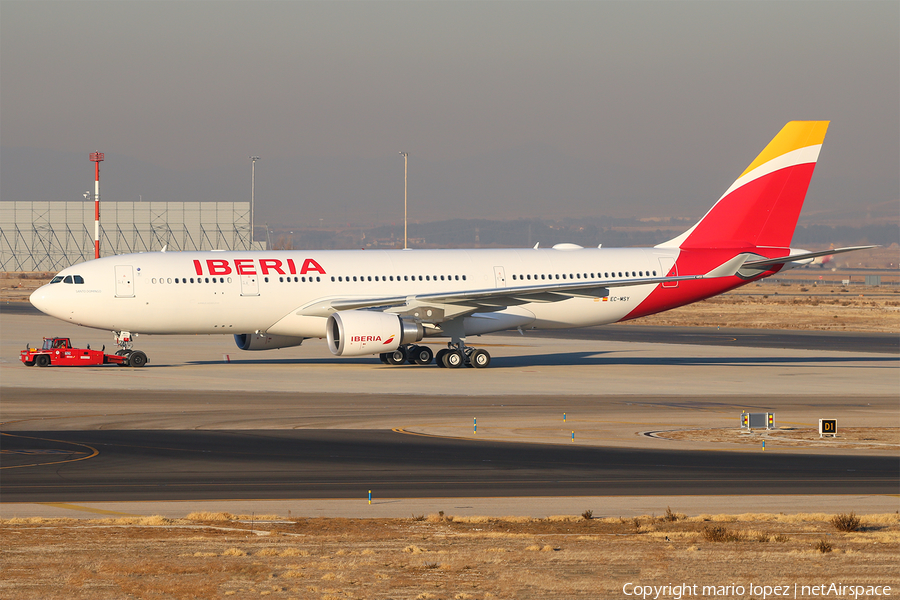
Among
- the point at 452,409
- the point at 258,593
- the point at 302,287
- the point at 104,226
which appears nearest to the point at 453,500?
the point at 258,593

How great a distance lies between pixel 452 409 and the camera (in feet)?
107

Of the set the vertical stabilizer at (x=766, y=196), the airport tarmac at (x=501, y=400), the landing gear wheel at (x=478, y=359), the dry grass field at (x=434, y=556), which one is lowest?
the dry grass field at (x=434, y=556)

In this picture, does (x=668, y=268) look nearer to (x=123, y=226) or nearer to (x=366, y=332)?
(x=366, y=332)

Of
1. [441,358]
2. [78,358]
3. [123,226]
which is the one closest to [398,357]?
[441,358]

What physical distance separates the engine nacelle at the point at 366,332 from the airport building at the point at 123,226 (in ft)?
472

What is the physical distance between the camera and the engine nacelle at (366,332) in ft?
138

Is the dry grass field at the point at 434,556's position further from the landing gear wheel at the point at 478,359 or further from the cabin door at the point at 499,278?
the cabin door at the point at 499,278

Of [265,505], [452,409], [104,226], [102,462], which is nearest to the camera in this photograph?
[265,505]

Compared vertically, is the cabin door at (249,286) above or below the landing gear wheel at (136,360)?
above

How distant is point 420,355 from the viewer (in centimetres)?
4762

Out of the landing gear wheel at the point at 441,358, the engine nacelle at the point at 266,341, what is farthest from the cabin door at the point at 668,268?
the engine nacelle at the point at 266,341

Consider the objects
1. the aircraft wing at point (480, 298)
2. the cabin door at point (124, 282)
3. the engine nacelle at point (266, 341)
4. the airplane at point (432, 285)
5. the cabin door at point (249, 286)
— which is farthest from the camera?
the engine nacelle at point (266, 341)

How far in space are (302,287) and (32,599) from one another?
108ft

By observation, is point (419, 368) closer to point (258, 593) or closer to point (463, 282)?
point (463, 282)
